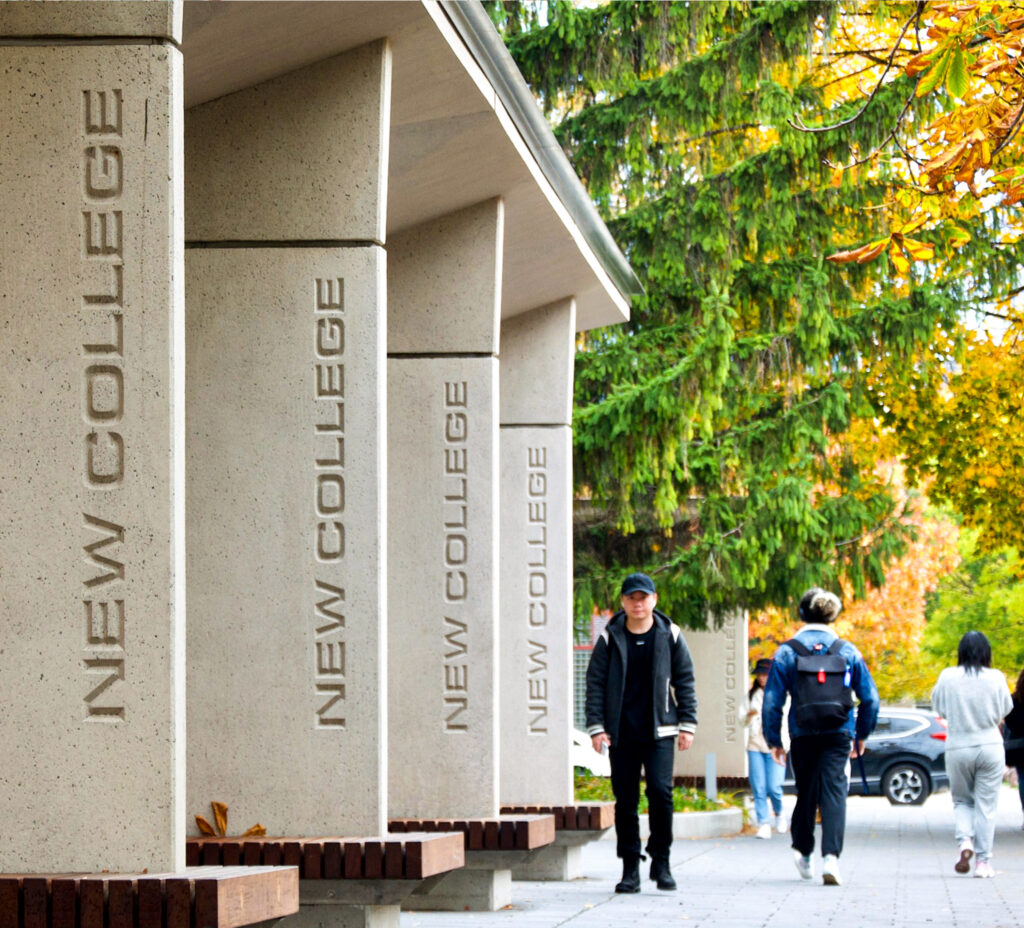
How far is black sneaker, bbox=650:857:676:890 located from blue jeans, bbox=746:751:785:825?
717cm

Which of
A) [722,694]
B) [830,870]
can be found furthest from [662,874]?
[722,694]

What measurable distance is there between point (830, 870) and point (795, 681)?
→ 1.38 m

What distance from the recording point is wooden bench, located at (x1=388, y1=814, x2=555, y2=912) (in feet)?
33.6

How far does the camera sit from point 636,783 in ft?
39.1

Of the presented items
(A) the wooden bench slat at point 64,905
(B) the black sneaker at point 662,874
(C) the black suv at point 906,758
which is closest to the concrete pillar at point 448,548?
(B) the black sneaker at point 662,874

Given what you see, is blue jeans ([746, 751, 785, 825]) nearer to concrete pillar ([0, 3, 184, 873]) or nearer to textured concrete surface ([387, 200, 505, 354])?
textured concrete surface ([387, 200, 505, 354])

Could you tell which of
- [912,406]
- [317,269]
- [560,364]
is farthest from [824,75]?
[317,269]

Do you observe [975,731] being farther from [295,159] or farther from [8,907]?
[8,907]

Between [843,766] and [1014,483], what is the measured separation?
7775 mm

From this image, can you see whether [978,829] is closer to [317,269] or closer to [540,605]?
[540,605]

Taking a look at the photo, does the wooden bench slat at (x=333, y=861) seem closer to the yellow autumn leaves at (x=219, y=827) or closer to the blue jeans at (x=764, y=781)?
the yellow autumn leaves at (x=219, y=827)

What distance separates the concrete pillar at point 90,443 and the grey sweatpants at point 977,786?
9327mm

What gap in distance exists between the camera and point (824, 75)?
23.3 m

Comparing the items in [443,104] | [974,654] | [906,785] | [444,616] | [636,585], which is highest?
[443,104]
